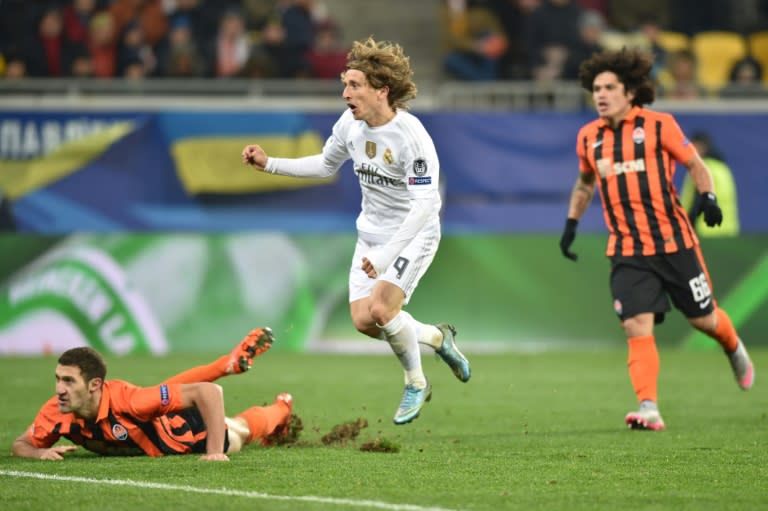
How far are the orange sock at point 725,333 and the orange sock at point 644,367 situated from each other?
0.55 m

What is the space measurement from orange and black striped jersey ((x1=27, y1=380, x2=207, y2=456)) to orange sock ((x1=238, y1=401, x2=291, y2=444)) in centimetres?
45

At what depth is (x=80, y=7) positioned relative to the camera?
17719mm

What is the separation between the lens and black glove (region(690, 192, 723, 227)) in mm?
8102

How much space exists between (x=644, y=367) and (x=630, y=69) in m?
1.82

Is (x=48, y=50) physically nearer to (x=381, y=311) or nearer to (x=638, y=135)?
(x=638, y=135)

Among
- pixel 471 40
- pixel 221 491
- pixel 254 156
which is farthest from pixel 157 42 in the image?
pixel 221 491

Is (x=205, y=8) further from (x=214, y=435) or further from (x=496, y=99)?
(x=214, y=435)

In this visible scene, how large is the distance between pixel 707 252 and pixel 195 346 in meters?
5.43

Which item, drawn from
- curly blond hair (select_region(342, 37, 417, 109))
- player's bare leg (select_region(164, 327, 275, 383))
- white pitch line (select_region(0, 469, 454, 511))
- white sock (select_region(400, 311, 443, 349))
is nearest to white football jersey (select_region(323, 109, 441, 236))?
curly blond hair (select_region(342, 37, 417, 109))

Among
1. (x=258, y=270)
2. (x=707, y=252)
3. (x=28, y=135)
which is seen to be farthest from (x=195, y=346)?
(x=707, y=252)

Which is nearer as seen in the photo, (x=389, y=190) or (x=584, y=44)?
(x=389, y=190)

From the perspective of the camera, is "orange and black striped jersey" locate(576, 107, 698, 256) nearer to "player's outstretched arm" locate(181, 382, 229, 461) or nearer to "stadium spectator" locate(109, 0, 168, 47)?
"player's outstretched arm" locate(181, 382, 229, 461)

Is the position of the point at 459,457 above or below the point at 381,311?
below

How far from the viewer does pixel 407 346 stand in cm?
768
